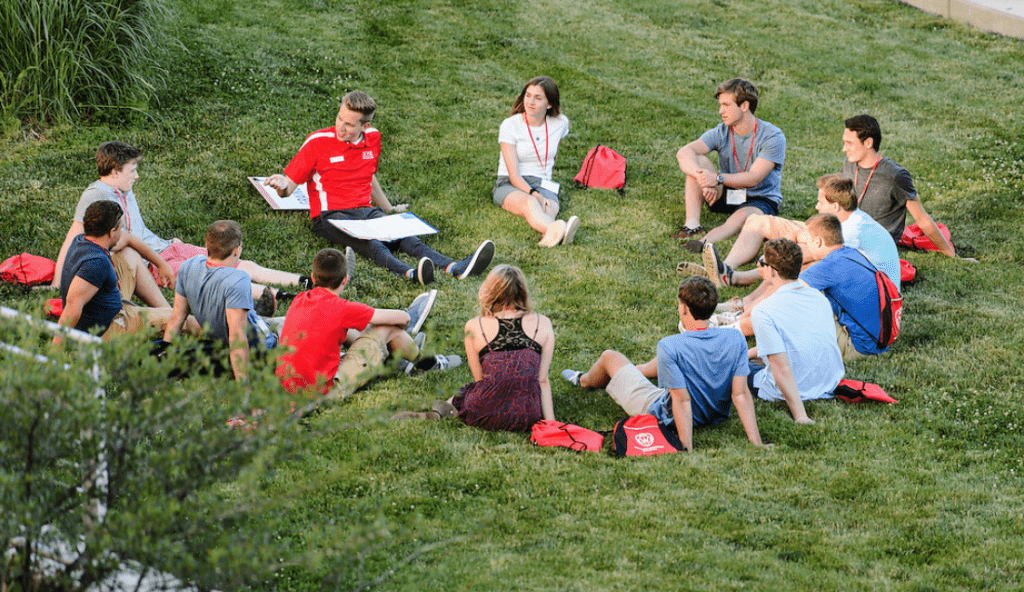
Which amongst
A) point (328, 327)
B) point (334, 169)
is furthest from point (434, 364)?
point (334, 169)

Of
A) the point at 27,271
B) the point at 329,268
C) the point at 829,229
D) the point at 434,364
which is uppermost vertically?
the point at 829,229

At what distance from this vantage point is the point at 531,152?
9609 mm

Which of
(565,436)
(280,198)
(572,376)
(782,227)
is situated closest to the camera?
(565,436)

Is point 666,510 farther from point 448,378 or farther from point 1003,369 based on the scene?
point 1003,369

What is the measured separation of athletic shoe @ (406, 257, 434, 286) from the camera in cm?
781

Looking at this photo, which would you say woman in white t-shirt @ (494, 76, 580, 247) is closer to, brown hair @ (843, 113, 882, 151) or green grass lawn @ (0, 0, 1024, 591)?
green grass lawn @ (0, 0, 1024, 591)

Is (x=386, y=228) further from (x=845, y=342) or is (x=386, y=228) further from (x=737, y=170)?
(x=845, y=342)

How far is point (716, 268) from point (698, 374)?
8.51ft

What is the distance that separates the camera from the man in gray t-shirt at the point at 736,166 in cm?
902

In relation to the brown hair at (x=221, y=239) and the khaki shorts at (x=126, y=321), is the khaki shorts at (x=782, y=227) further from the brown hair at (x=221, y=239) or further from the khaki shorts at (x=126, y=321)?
the khaki shorts at (x=126, y=321)

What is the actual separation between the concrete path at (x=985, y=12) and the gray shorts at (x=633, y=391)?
12.9 metres

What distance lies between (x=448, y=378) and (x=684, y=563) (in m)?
2.62

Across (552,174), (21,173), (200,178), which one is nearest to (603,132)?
(552,174)

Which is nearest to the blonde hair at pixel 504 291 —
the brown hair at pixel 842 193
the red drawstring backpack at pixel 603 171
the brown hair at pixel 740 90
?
the brown hair at pixel 842 193
